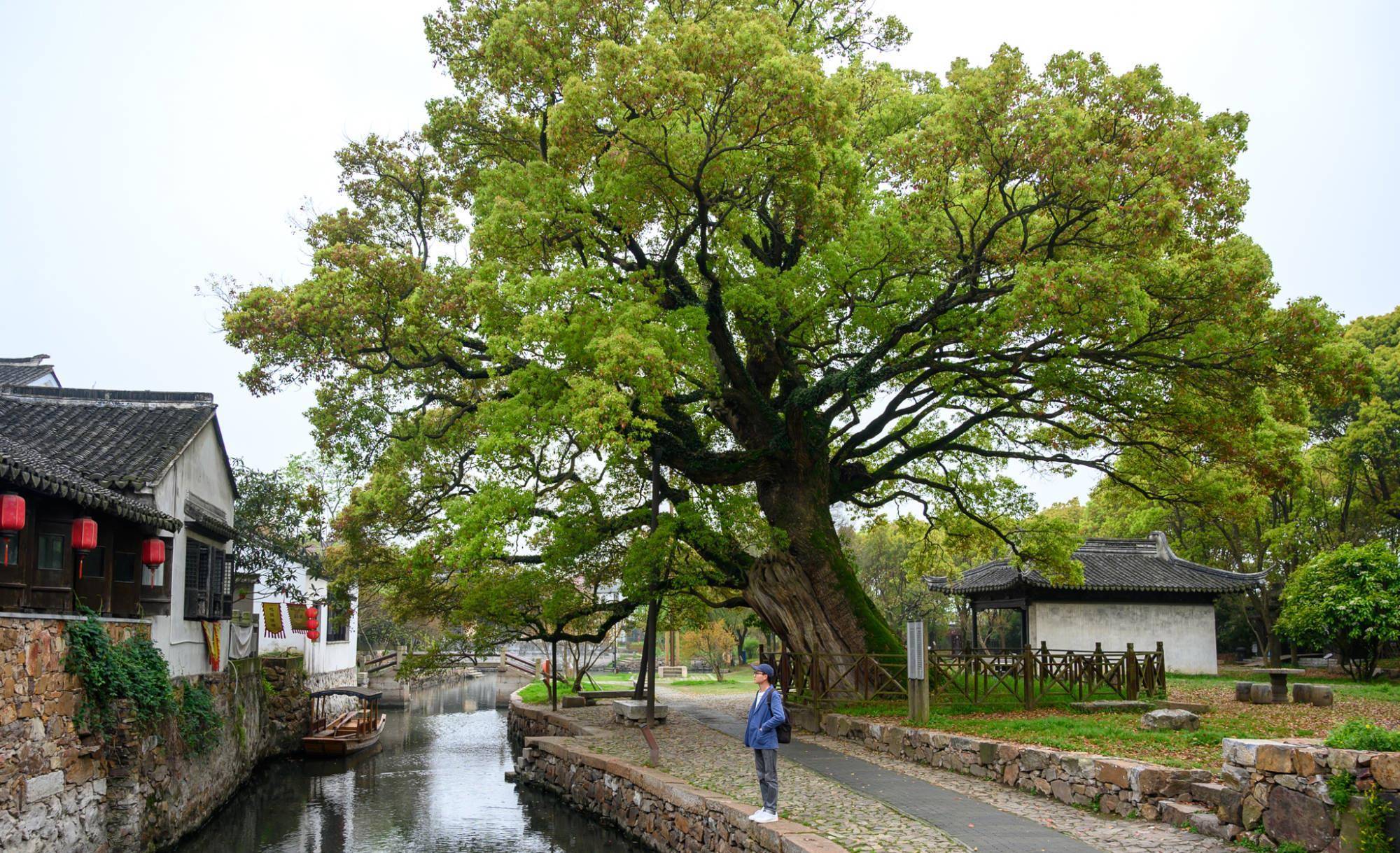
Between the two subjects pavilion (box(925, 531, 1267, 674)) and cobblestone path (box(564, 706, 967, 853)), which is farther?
pavilion (box(925, 531, 1267, 674))

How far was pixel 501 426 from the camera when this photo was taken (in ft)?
48.4

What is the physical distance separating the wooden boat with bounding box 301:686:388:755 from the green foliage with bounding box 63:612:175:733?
1061 cm

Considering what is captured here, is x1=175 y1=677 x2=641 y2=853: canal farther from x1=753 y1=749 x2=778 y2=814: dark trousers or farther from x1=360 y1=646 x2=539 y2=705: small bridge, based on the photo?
x1=360 y1=646 x2=539 y2=705: small bridge

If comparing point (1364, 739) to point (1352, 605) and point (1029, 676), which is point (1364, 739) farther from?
point (1352, 605)

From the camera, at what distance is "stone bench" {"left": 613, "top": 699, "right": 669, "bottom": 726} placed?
1995 centimetres

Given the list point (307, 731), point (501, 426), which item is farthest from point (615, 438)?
point (307, 731)

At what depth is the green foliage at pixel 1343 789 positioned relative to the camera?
7.25m

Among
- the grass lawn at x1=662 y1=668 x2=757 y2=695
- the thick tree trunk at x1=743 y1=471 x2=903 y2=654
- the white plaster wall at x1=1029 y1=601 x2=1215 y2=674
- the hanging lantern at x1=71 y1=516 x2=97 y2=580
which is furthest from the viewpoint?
the grass lawn at x1=662 y1=668 x2=757 y2=695

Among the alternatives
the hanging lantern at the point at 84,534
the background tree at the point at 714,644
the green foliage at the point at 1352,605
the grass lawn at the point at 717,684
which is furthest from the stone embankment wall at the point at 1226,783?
the background tree at the point at 714,644

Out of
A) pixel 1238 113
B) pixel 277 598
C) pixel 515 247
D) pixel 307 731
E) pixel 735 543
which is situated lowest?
pixel 307 731

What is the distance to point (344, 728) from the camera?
25.7 meters

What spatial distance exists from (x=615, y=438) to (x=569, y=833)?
22.5ft

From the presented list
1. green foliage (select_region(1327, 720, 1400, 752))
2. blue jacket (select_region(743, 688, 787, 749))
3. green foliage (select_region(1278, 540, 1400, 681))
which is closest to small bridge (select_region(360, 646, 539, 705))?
green foliage (select_region(1278, 540, 1400, 681))

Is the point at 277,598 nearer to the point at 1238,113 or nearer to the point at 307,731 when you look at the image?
the point at 307,731
